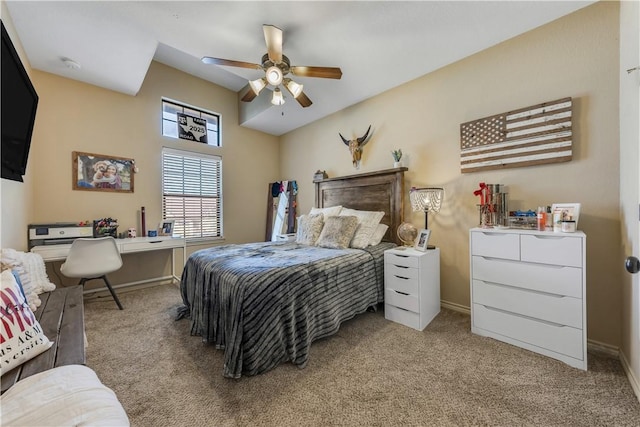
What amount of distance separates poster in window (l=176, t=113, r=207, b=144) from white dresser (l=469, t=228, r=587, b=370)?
395cm

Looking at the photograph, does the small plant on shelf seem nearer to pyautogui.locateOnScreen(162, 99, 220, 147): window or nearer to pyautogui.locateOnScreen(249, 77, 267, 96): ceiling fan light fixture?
pyautogui.locateOnScreen(249, 77, 267, 96): ceiling fan light fixture

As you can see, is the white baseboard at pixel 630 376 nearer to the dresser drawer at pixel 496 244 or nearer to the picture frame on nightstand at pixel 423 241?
the dresser drawer at pixel 496 244

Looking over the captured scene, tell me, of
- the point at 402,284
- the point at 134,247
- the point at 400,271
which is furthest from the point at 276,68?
the point at 134,247

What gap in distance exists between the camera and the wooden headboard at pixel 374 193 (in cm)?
297

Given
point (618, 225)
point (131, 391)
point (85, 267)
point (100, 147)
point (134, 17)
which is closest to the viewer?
point (131, 391)

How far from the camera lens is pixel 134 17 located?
6.63 feet

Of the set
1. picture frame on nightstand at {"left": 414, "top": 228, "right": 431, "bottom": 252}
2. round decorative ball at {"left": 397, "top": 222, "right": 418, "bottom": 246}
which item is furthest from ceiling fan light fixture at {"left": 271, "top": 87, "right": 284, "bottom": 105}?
picture frame on nightstand at {"left": 414, "top": 228, "right": 431, "bottom": 252}

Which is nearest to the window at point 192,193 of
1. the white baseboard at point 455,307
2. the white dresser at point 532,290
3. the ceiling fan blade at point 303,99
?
the ceiling fan blade at point 303,99

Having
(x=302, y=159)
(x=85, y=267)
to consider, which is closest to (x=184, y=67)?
(x=302, y=159)

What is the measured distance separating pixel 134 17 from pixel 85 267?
93.3 inches

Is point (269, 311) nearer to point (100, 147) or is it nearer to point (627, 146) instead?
point (627, 146)

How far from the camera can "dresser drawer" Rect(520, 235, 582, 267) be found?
1.61 meters

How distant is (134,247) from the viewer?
116 inches

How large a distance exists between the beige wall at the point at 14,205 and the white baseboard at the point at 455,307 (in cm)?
388
